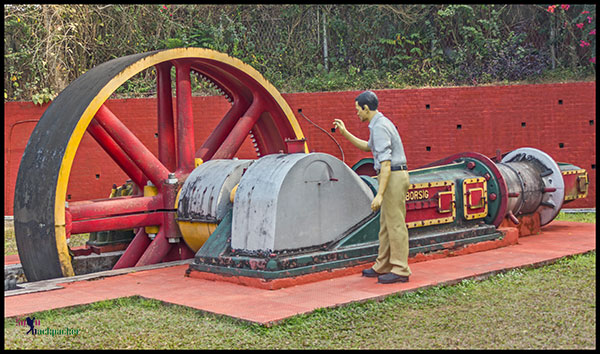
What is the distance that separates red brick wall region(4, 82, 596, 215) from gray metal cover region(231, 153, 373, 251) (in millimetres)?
5540

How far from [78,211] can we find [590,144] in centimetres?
795

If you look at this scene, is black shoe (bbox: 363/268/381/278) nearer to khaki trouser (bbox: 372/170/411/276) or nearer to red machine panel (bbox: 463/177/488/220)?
khaki trouser (bbox: 372/170/411/276)

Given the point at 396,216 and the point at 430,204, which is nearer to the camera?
the point at 396,216

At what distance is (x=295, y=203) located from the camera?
536 cm

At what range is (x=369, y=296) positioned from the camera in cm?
463

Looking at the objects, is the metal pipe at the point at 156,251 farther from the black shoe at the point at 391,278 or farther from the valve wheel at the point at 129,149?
the black shoe at the point at 391,278

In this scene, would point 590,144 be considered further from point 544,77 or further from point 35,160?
point 35,160

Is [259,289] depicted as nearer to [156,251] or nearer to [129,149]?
[156,251]

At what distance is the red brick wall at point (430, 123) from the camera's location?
10766 millimetres

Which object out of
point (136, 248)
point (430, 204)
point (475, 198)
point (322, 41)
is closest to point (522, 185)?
point (475, 198)

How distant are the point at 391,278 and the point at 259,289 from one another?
3.14ft

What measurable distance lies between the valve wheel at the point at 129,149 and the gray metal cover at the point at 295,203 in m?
0.59

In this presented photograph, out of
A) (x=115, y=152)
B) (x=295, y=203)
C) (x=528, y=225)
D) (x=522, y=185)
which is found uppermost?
(x=115, y=152)

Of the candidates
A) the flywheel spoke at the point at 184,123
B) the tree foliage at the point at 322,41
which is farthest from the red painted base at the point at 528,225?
the tree foliage at the point at 322,41
